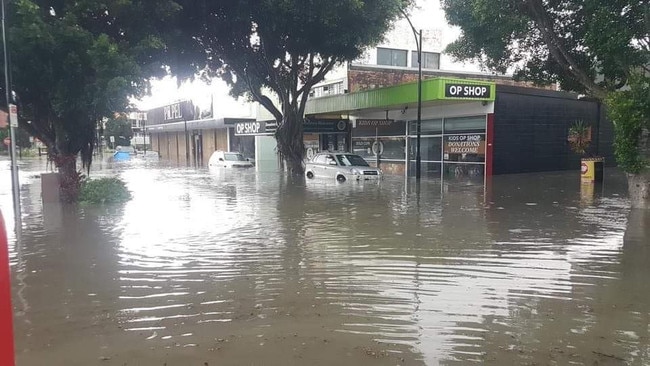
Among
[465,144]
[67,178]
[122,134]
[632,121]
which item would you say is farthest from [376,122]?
[122,134]

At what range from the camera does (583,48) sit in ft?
47.5

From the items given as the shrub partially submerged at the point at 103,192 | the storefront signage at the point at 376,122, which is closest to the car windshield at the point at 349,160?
the storefront signage at the point at 376,122

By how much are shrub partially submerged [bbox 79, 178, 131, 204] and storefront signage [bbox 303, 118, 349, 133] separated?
14848 millimetres

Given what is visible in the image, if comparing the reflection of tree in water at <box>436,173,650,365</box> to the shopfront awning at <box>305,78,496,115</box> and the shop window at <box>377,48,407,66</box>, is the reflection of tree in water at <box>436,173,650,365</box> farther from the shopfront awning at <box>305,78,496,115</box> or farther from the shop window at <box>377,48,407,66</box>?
the shop window at <box>377,48,407,66</box>

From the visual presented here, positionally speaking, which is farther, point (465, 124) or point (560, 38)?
point (465, 124)

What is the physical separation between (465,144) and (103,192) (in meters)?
16.0

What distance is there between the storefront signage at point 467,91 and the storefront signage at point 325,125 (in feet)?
32.4

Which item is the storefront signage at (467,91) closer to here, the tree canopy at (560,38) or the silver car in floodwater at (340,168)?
the tree canopy at (560,38)

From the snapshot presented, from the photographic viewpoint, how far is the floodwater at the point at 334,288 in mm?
4242

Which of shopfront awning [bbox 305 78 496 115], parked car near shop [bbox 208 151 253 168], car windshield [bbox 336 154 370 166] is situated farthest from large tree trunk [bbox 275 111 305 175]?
parked car near shop [bbox 208 151 253 168]

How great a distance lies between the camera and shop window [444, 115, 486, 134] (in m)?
22.9

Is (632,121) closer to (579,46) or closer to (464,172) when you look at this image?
(579,46)

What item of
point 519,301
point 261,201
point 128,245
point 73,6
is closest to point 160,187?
point 261,201

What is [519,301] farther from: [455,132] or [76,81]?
[455,132]
